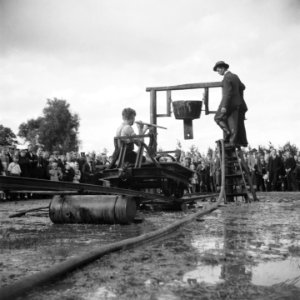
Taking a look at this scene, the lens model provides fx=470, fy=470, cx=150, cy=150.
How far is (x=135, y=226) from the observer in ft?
17.0

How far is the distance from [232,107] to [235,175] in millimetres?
1586

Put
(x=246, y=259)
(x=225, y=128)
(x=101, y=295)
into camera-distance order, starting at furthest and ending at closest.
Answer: (x=225, y=128), (x=246, y=259), (x=101, y=295)

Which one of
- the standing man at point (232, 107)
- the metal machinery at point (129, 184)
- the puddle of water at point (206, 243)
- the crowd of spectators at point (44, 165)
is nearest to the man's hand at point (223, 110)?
the standing man at point (232, 107)

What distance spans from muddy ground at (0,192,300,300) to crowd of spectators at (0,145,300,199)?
11.7 meters

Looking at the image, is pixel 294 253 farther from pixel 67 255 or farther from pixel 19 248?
pixel 19 248

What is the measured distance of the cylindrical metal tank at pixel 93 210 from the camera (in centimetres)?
532

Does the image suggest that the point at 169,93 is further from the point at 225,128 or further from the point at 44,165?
the point at 44,165

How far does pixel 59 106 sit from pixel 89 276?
84693mm

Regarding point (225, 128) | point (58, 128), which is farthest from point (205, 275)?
point (58, 128)

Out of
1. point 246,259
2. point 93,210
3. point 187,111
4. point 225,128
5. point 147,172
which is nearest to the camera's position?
point 246,259

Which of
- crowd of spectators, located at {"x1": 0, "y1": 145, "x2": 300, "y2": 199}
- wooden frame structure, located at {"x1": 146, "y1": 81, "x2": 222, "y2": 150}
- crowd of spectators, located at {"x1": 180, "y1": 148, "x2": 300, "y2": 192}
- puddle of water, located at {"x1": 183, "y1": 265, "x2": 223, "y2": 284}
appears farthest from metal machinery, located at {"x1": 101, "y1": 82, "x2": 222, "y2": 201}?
crowd of spectators, located at {"x1": 180, "y1": 148, "x2": 300, "y2": 192}

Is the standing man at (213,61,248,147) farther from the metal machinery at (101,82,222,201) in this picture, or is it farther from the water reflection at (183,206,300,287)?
the water reflection at (183,206,300,287)

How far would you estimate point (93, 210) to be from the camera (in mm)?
5363

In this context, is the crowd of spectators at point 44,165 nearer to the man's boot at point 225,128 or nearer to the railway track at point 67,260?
the man's boot at point 225,128
